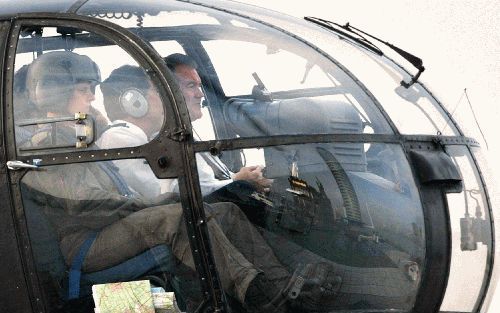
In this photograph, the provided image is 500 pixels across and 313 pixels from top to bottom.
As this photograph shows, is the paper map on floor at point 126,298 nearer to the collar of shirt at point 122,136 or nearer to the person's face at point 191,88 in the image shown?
the collar of shirt at point 122,136

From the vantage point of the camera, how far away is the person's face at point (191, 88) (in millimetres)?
5434

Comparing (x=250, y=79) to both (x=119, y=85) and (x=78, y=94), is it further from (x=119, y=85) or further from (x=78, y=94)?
(x=78, y=94)

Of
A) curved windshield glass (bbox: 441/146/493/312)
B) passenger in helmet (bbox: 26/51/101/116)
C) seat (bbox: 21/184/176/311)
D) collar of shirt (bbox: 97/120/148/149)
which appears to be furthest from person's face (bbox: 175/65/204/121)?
curved windshield glass (bbox: 441/146/493/312)

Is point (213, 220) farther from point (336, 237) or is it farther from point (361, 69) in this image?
point (361, 69)

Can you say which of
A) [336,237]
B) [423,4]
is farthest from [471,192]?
[423,4]

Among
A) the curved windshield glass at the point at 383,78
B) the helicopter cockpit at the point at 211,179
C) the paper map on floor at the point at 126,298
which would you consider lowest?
the paper map on floor at the point at 126,298

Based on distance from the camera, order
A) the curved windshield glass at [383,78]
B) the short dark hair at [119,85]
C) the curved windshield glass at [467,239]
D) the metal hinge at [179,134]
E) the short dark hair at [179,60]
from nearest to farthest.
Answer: the metal hinge at [179,134] < the short dark hair at [119,85] < the short dark hair at [179,60] < the curved windshield glass at [467,239] < the curved windshield glass at [383,78]

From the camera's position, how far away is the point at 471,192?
6.02 meters

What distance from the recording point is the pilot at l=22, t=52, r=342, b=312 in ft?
17.6

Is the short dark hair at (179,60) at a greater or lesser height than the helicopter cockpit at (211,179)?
greater

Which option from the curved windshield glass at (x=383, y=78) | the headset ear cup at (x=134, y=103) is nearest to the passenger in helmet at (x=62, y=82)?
the headset ear cup at (x=134, y=103)

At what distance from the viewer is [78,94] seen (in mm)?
5516

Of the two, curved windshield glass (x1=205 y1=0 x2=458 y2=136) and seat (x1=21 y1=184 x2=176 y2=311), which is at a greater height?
curved windshield glass (x1=205 y1=0 x2=458 y2=136)

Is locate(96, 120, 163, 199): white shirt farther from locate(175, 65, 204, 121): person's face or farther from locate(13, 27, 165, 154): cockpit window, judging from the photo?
locate(175, 65, 204, 121): person's face
